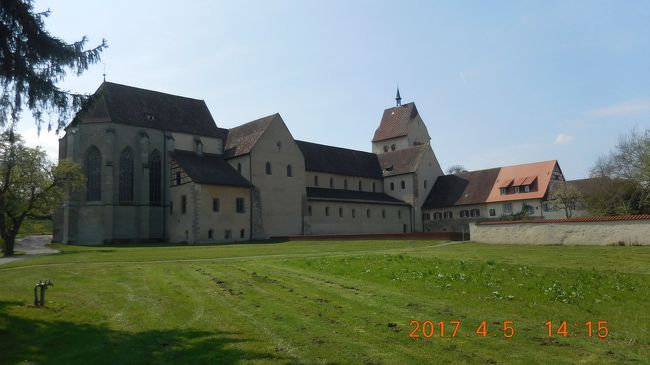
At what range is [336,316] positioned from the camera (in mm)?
10758

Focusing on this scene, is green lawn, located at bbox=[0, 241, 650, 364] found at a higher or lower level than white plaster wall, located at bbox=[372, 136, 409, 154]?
lower

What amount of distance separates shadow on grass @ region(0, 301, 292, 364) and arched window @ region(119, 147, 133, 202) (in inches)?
1708

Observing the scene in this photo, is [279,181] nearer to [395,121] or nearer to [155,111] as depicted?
[155,111]

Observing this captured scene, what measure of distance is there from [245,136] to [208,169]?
7352mm

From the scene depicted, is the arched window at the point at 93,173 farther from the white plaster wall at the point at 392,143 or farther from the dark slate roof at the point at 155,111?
the white plaster wall at the point at 392,143

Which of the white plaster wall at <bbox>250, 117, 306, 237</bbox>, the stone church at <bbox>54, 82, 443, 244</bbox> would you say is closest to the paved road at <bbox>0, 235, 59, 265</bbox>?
the stone church at <bbox>54, 82, 443, 244</bbox>

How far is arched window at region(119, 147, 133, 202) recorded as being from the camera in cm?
5241

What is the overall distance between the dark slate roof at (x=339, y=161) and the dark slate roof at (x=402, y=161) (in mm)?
1177

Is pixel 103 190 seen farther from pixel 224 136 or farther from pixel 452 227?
pixel 452 227

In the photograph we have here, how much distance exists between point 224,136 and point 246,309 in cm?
5156

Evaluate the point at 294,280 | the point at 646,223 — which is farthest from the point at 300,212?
the point at 294,280

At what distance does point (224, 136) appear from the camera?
203 ft

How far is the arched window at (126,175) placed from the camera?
52406 millimetres

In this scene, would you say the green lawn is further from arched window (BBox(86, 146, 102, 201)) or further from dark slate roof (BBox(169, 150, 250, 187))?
arched window (BBox(86, 146, 102, 201))
